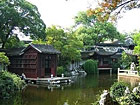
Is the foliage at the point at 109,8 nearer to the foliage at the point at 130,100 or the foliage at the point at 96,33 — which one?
the foliage at the point at 130,100

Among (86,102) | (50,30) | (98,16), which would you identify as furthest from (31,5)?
(98,16)

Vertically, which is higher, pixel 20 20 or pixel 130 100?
pixel 20 20

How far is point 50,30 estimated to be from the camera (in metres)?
29.6

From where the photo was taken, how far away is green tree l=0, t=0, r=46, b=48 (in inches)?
1031

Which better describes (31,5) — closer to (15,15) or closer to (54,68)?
(15,15)

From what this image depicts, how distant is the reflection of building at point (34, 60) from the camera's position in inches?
955

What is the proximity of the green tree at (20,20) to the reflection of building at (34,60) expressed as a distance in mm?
2854

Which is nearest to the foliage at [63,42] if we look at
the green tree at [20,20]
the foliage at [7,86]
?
the green tree at [20,20]

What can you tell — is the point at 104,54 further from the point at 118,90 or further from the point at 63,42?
the point at 118,90

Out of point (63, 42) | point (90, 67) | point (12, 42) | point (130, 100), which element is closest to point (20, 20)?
point (12, 42)

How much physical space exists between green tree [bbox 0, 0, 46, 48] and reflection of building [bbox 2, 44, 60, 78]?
112 inches

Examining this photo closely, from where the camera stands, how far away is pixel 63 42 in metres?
30.3

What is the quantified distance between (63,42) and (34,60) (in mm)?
6586

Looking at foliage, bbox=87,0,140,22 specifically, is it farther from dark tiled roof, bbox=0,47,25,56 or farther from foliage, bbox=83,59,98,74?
foliage, bbox=83,59,98,74
